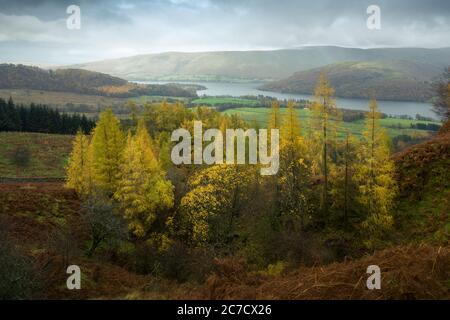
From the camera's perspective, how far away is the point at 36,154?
85000 millimetres

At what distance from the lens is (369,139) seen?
89.2ft

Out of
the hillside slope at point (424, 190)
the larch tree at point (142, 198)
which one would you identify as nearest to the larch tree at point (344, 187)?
the hillside slope at point (424, 190)

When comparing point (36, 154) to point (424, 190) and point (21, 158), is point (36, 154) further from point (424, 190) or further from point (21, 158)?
point (424, 190)

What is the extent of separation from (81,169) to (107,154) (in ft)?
14.9

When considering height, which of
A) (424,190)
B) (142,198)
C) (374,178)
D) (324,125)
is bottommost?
(142,198)

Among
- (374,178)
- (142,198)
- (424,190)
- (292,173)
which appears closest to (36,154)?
(142,198)

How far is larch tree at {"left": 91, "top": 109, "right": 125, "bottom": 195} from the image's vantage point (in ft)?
131

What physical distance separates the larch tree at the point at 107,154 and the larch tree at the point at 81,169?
100 cm

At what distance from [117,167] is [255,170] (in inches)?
690

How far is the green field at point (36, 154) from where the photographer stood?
75.6 meters

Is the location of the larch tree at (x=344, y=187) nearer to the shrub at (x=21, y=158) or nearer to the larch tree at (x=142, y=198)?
the larch tree at (x=142, y=198)

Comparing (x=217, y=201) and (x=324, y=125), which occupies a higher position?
(x=324, y=125)
